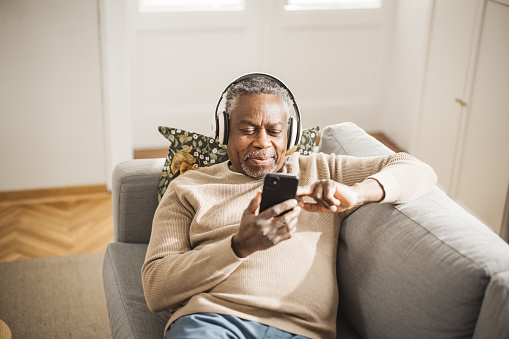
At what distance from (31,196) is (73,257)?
688 millimetres

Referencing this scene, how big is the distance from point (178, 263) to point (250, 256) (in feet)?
0.61

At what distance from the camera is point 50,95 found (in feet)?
10.3

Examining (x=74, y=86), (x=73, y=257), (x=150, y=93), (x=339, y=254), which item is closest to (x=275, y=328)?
(x=339, y=254)

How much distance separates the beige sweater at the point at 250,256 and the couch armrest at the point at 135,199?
0.99 ft

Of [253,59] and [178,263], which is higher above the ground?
[253,59]

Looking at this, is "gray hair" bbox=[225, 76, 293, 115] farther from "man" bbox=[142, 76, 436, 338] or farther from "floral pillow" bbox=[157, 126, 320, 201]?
"floral pillow" bbox=[157, 126, 320, 201]

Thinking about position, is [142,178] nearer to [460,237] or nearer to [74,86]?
[460,237]

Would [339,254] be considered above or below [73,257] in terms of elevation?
above

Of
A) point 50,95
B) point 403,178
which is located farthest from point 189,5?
point 403,178

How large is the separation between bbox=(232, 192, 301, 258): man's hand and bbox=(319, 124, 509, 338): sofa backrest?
1.01 ft

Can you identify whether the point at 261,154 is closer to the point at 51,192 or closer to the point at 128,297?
the point at 128,297

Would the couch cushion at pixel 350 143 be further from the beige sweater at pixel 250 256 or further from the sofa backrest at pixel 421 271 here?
the sofa backrest at pixel 421 271

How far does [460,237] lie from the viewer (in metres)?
1.45

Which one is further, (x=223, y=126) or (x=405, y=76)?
(x=405, y=76)
